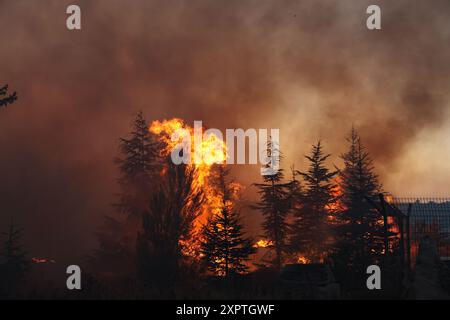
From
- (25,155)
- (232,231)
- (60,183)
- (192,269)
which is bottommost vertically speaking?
(192,269)

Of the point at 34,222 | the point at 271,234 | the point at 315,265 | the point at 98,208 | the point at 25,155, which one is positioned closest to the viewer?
the point at 315,265

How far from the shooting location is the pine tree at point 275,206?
1554 inches

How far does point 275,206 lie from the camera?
39.9 metres

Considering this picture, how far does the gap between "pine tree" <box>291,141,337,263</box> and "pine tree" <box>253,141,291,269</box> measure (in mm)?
1116

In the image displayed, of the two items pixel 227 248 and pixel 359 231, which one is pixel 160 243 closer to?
pixel 227 248

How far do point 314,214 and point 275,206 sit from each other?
3.35m

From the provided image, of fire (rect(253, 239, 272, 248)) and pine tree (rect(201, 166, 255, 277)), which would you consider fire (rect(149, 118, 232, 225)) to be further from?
pine tree (rect(201, 166, 255, 277))

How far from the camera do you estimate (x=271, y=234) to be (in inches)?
1567

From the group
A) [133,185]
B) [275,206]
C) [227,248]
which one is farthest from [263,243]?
[227,248]

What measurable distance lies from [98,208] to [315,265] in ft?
172

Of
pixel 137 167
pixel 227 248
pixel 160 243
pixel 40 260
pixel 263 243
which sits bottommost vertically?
pixel 40 260

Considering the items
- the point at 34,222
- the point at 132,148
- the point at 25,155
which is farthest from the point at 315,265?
the point at 25,155

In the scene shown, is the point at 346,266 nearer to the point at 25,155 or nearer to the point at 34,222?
the point at 34,222

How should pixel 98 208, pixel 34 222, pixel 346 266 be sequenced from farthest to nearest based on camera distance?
pixel 98 208, pixel 34 222, pixel 346 266
